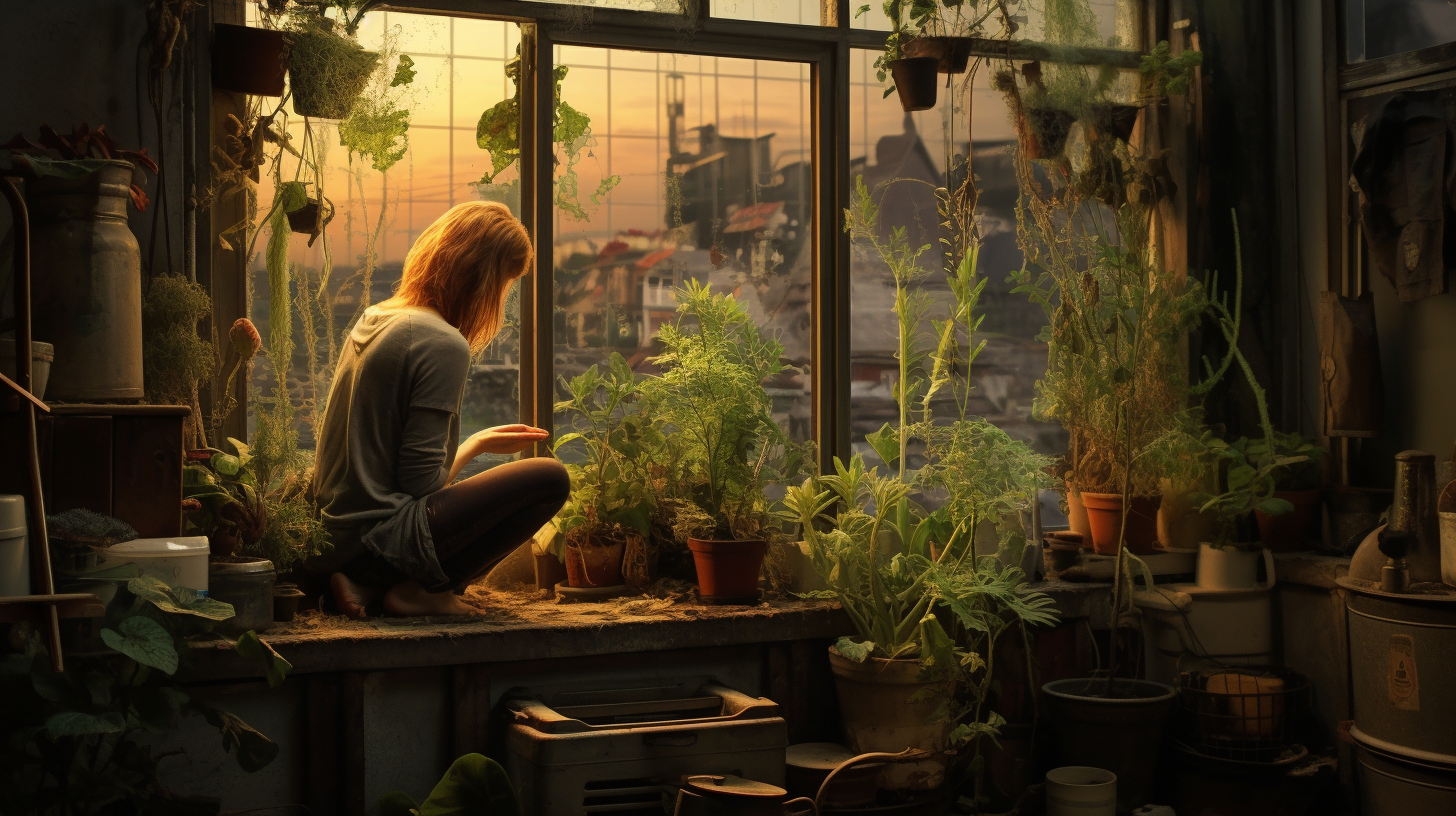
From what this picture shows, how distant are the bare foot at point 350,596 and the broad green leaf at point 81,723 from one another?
888 millimetres

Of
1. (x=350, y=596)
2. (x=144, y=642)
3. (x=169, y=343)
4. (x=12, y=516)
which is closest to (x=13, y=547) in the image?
(x=12, y=516)

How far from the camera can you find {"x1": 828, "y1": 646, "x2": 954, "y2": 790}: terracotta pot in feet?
11.9

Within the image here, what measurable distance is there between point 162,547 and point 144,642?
38 centimetres

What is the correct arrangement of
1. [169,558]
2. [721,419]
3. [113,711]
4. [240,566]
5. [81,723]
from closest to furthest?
[81,723] → [113,711] → [169,558] → [240,566] → [721,419]

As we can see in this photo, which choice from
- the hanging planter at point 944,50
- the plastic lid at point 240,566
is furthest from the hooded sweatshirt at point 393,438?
the hanging planter at point 944,50

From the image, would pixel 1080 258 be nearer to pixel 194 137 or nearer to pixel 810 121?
pixel 810 121

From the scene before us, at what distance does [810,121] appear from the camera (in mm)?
4535

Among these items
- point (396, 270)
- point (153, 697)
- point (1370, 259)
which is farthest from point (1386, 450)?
point (153, 697)

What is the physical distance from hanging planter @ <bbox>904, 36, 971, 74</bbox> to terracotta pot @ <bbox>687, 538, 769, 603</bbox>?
180 centimetres

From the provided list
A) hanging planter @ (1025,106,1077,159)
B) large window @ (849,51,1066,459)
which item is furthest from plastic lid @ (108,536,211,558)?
hanging planter @ (1025,106,1077,159)

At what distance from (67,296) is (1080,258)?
3.40 meters

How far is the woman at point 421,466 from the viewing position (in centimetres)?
355

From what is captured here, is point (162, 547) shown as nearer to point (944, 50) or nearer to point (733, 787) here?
point (733, 787)

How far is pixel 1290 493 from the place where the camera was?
454cm
